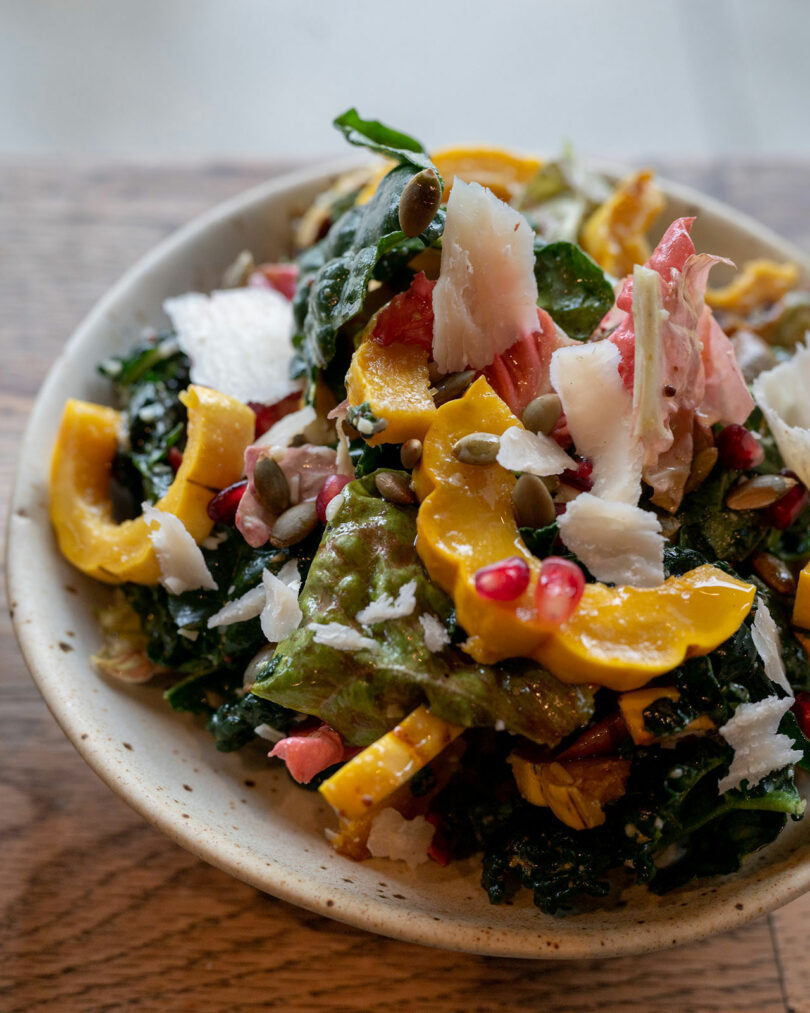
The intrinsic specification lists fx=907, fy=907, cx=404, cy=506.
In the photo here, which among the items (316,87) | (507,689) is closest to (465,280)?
(507,689)

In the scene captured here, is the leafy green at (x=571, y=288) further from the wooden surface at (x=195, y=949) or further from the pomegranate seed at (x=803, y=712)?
the wooden surface at (x=195, y=949)

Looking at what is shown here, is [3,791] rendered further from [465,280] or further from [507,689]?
[465,280]

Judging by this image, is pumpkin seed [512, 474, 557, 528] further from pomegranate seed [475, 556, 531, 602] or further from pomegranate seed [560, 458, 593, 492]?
pomegranate seed [475, 556, 531, 602]

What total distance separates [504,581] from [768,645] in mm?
758

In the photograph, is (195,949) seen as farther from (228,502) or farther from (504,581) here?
(504,581)

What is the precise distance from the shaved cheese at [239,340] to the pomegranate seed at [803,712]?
1667mm

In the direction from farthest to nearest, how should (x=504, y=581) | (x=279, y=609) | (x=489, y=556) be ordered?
1. (x=279, y=609)
2. (x=489, y=556)
3. (x=504, y=581)

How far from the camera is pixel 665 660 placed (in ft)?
6.16

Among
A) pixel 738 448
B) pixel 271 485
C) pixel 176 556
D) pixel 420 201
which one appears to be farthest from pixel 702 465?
pixel 176 556

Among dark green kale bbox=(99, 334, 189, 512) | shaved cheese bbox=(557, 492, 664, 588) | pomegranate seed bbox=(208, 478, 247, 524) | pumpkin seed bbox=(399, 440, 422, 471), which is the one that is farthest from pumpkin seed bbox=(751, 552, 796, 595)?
dark green kale bbox=(99, 334, 189, 512)

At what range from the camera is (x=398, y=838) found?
225cm

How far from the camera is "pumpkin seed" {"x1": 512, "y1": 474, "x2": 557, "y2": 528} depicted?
2051 mm

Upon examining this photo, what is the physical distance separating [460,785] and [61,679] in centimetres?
110

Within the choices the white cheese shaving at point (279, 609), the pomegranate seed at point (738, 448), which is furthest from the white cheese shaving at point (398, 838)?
the pomegranate seed at point (738, 448)
